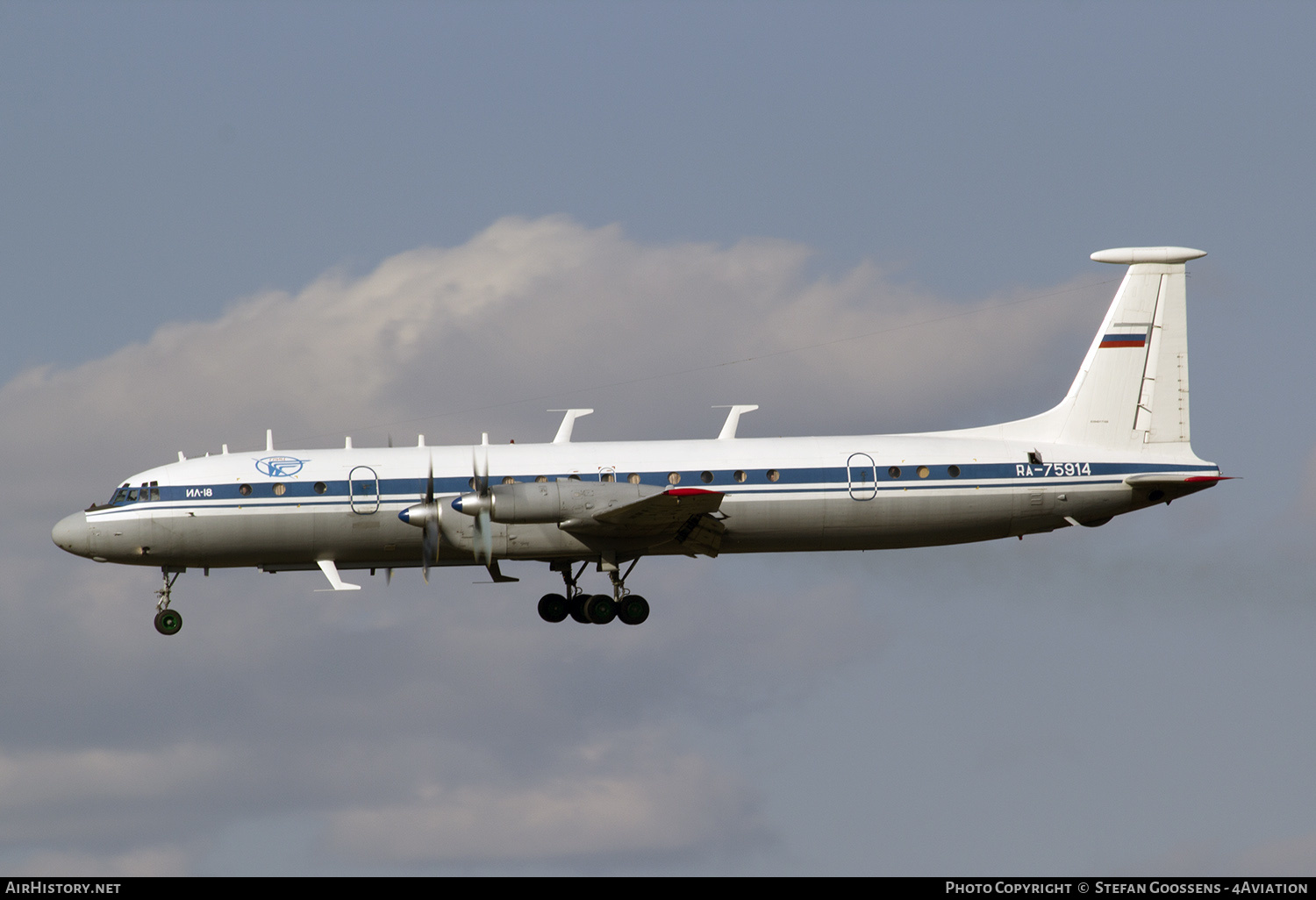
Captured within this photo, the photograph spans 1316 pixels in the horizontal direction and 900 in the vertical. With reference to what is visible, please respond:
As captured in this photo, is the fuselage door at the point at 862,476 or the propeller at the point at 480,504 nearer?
the propeller at the point at 480,504

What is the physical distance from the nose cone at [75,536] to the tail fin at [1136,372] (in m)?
22.0

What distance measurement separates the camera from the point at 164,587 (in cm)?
4534

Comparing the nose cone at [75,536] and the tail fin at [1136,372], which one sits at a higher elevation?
the tail fin at [1136,372]

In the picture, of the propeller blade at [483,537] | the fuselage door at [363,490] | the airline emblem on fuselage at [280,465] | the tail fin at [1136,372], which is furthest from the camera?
the tail fin at [1136,372]

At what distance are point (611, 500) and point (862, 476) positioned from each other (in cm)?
613

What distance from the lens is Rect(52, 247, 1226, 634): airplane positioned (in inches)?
1731

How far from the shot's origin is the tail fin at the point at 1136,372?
4734 cm

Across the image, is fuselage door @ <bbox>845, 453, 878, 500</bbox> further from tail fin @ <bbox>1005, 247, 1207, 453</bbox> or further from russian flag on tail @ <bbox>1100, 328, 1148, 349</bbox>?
russian flag on tail @ <bbox>1100, 328, 1148, 349</bbox>

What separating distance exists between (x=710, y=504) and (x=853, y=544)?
4537 millimetres

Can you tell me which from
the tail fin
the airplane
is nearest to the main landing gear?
the airplane

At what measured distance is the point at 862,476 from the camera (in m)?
45.0

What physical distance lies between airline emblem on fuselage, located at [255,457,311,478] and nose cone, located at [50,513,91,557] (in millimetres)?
4285

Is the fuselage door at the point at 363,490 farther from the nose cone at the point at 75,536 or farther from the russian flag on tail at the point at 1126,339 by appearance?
the russian flag on tail at the point at 1126,339

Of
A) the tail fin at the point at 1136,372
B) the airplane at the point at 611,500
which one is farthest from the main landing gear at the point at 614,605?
the tail fin at the point at 1136,372
